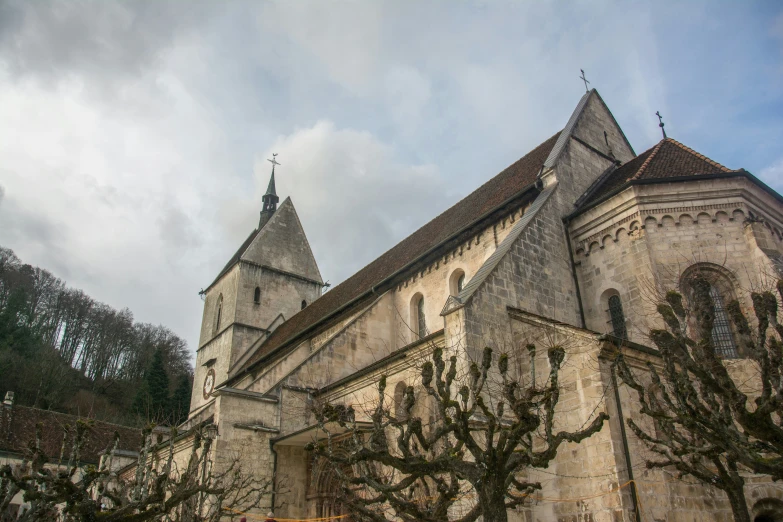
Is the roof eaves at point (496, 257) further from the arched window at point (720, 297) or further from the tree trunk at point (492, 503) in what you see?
the tree trunk at point (492, 503)

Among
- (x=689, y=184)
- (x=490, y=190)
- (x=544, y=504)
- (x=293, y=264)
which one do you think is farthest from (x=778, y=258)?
(x=293, y=264)

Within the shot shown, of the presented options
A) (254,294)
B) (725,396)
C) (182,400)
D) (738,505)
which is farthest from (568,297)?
(182,400)

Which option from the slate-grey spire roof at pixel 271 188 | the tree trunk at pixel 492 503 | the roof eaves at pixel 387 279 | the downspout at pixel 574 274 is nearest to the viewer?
the tree trunk at pixel 492 503

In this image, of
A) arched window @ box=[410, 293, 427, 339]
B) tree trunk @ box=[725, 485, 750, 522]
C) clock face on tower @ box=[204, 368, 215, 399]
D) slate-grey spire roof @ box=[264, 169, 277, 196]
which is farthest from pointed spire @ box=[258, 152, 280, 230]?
tree trunk @ box=[725, 485, 750, 522]

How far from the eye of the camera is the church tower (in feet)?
107

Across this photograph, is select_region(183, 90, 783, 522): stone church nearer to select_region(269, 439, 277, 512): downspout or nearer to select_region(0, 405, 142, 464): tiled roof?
select_region(269, 439, 277, 512): downspout

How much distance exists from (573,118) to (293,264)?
71.2ft

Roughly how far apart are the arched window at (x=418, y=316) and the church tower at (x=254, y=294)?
52.5ft

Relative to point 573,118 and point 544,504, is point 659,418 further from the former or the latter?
point 573,118

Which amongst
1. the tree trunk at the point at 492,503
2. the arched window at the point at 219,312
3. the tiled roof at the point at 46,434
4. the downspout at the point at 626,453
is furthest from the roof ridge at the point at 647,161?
the arched window at the point at 219,312

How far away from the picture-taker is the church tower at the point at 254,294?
32.8 meters

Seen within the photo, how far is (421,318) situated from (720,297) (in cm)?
873

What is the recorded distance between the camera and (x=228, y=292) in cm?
3494

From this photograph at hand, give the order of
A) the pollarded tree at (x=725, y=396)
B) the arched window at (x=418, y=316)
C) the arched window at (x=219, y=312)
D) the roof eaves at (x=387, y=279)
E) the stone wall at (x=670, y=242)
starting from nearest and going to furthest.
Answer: the pollarded tree at (x=725, y=396), the stone wall at (x=670, y=242), the roof eaves at (x=387, y=279), the arched window at (x=418, y=316), the arched window at (x=219, y=312)
